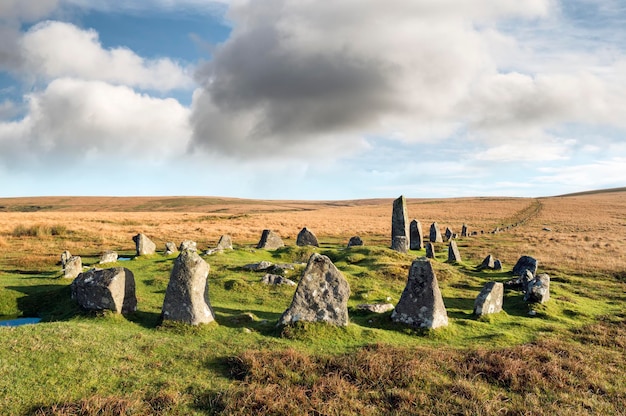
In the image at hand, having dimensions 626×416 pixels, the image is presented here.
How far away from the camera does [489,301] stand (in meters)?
17.1

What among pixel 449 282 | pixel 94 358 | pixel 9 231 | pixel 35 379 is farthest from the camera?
pixel 9 231

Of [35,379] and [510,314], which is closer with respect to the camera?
[35,379]

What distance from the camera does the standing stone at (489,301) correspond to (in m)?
16.9

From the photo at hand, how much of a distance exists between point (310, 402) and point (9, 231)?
49.8 metres

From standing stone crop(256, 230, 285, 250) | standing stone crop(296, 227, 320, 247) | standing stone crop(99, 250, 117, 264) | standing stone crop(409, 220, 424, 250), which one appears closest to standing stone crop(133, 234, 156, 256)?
standing stone crop(99, 250, 117, 264)

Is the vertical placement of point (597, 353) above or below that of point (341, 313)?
below

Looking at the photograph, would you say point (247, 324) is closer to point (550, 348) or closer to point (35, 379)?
point (35, 379)

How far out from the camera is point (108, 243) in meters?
41.3

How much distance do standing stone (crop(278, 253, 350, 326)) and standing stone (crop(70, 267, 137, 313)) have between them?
6.02 meters

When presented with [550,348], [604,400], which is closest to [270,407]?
[604,400]

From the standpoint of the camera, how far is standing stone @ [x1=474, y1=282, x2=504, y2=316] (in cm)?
1694

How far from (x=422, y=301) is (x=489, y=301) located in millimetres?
4055

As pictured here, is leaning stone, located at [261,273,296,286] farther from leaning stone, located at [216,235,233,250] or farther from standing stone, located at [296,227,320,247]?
standing stone, located at [296,227,320,247]

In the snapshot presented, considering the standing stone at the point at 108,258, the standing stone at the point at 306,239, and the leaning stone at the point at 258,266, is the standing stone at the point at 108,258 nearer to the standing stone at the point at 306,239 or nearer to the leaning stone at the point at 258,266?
the leaning stone at the point at 258,266
